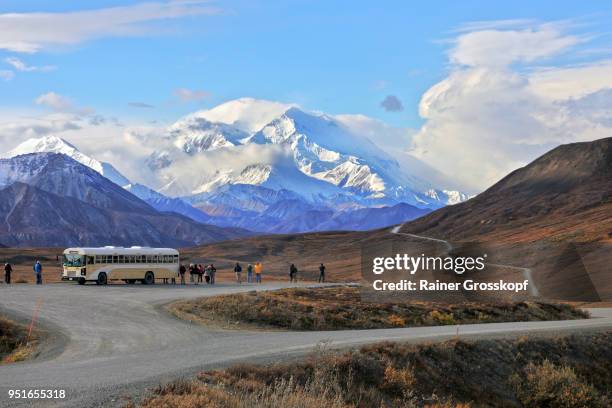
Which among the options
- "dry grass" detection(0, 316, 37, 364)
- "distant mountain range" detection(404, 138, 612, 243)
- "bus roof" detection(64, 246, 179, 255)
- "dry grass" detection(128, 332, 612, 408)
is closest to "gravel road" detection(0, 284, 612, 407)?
"dry grass" detection(0, 316, 37, 364)

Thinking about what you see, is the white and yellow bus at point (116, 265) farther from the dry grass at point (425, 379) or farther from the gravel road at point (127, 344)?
the dry grass at point (425, 379)

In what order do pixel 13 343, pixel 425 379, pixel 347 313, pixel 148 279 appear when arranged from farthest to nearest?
1. pixel 148 279
2. pixel 347 313
3. pixel 13 343
4. pixel 425 379

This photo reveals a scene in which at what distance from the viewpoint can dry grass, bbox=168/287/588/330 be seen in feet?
127

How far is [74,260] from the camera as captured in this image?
62.0m

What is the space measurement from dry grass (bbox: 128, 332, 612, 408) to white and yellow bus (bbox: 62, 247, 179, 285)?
4120cm

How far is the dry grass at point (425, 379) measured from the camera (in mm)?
16984

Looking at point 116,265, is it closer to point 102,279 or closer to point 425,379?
point 102,279

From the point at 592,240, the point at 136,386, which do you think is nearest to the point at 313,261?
the point at 592,240

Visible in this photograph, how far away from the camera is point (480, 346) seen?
26.8m

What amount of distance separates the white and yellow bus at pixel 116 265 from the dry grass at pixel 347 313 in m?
19.9

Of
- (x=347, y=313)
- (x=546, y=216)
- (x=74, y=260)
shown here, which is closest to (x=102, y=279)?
(x=74, y=260)

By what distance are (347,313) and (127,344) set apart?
15.1m

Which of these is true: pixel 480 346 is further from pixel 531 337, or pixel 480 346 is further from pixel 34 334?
pixel 34 334

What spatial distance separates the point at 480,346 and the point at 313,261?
147m
